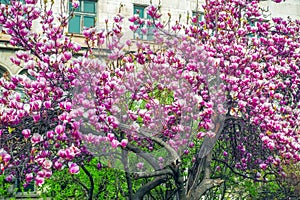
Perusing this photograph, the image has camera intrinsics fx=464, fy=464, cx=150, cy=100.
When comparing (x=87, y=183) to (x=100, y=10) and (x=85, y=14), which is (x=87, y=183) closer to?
(x=100, y=10)

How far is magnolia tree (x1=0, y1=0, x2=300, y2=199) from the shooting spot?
20.1ft

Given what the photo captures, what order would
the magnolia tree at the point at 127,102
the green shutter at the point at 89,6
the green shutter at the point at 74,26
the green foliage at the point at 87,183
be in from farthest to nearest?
1. the green shutter at the point at 89,6
2. the green shutter at the point at 74,26
3. the green foliage at the point at 87,183
4. the magnolia tree at the point at 127,102

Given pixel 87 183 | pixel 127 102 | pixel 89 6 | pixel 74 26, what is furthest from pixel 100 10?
pixel 127 102

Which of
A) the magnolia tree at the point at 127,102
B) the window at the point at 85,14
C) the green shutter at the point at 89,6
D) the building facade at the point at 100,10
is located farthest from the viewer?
the green shutter at the point at 89,6

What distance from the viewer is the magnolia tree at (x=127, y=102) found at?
6113 mm

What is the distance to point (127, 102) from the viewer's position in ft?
21.4

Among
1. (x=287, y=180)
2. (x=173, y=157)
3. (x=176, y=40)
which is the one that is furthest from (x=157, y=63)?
(x=287, y=180)

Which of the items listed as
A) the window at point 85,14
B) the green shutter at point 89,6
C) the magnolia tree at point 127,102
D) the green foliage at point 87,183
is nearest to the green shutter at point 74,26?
the window at point 85,14

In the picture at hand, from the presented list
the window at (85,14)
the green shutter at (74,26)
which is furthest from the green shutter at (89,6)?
the green shutter at (74,26)

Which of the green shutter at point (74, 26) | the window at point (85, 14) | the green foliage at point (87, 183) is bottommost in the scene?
the green foliage at point (87, 183)

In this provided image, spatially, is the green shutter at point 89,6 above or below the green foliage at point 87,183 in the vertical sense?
above

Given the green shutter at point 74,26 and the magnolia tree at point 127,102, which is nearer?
the magnolia tree at point 127,102

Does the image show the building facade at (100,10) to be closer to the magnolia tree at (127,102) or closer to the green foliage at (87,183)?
the green foliage at (87,183)

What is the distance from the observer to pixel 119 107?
20.6 feet
